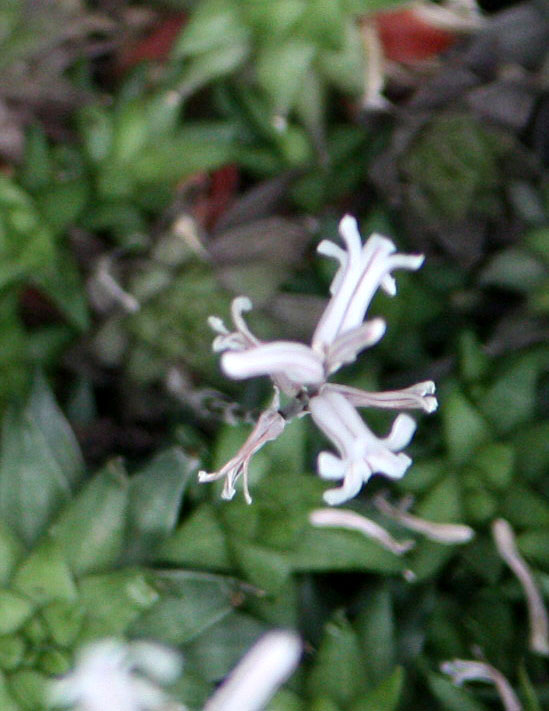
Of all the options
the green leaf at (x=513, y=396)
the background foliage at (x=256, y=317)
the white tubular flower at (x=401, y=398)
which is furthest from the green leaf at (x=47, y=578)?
the green leaf at (x=513, y=396)

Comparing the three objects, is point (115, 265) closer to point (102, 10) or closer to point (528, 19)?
point (102, 10)

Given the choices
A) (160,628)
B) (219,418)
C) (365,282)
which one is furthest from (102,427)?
(365,282)

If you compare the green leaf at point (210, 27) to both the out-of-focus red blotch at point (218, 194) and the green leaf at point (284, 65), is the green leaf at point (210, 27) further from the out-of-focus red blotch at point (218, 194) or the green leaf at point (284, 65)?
the out-of-focus red blotch at point (218, 194)

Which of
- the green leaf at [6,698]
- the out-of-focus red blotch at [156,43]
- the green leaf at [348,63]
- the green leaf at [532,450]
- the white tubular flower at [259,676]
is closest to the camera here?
the white tubular flower at [259,676]

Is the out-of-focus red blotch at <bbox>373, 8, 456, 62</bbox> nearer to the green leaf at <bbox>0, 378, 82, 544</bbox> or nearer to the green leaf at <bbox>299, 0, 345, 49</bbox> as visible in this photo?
the green leaf at <bbox>299, 0, 345, 49</bbox>

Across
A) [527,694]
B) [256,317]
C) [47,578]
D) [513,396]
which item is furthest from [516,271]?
[47,578]

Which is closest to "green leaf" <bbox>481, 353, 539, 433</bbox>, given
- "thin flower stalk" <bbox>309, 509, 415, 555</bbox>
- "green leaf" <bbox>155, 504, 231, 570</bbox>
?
"thin flower stalk" <bbox>309, 509, 415, 555</bbox>

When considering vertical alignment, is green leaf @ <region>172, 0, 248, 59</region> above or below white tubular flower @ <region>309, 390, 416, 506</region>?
above
